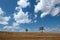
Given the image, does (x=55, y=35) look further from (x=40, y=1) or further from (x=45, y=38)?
(x=40, y=1)

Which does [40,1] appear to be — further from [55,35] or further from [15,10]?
[55,35]

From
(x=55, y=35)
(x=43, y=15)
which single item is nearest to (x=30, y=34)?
(x=55, y=35)

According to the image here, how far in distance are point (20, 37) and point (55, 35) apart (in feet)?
4.81

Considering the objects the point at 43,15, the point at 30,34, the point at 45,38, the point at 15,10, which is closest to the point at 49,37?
the point at 45,38

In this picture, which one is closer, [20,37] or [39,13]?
[20,37]

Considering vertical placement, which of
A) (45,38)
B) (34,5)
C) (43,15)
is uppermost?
(34,5)

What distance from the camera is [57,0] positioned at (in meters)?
7.88

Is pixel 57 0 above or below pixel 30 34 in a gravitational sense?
above

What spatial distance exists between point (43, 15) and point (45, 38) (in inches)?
71.4

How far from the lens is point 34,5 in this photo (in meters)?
7.72

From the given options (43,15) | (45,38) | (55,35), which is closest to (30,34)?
(45,38)

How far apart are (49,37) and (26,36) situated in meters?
0.96

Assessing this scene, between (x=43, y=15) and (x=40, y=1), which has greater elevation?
(x=40, y=1)

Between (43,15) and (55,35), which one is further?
(43,15)
